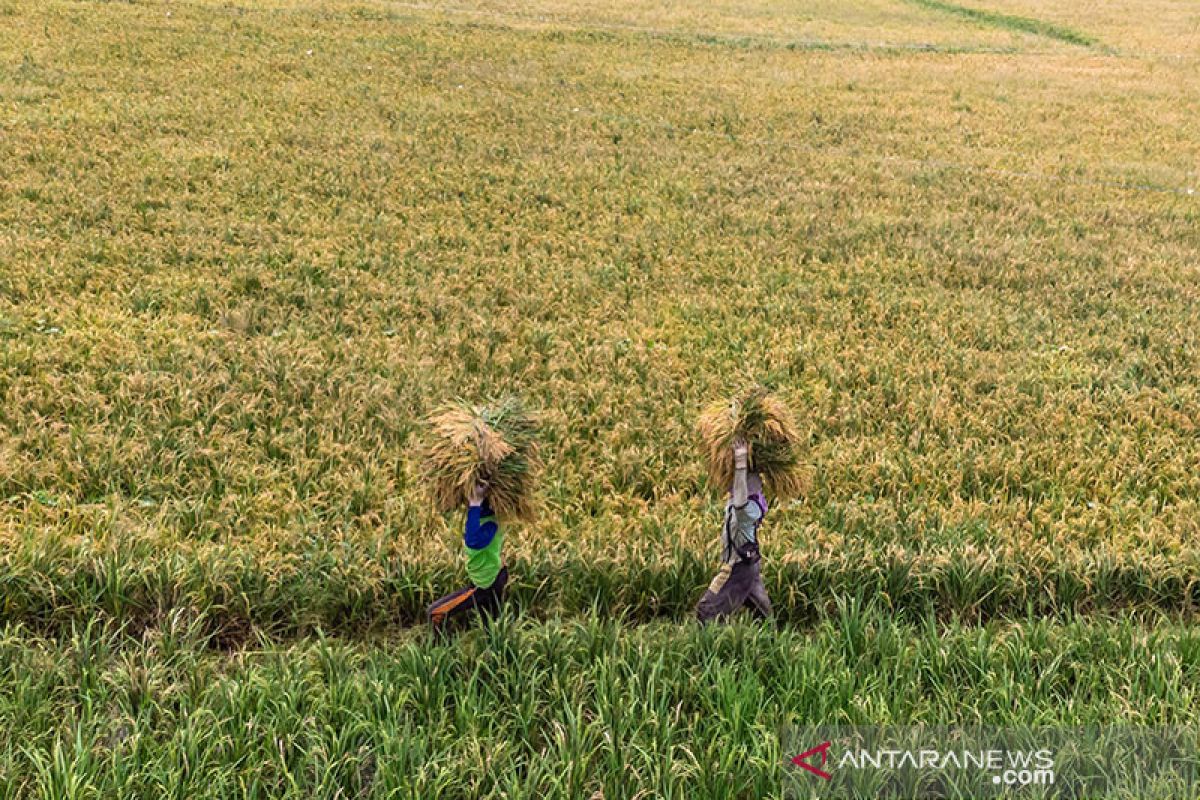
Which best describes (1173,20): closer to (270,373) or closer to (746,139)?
(746,139)

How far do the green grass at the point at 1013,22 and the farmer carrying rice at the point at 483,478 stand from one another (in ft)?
113

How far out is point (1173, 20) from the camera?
34.6m

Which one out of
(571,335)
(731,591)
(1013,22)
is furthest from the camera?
(1013,22)

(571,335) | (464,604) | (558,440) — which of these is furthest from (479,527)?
(571,335)

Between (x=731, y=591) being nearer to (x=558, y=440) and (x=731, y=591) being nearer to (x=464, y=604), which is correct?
(x=464, y=604)

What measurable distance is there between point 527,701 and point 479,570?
57cm

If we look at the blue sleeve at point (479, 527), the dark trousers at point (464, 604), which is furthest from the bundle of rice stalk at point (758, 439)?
the dark trousers at point (464, 604)

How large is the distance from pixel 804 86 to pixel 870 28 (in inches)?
546

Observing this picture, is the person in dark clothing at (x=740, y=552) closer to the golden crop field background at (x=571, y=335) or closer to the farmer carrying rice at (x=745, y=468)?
the farmer carrying rice at (x=745, y=468)

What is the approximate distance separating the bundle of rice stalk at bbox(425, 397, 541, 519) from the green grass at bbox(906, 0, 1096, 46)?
34.5 metres

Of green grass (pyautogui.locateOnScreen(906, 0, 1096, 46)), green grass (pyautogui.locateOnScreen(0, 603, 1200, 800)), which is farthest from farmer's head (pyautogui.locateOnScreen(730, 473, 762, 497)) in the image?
green grass (pyautogui.locateOnScreen(906, 0, 1096, 46))

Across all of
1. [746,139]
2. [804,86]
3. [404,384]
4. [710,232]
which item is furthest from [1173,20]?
[404,384]

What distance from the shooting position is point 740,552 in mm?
3564

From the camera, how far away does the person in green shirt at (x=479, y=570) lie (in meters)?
3.36
